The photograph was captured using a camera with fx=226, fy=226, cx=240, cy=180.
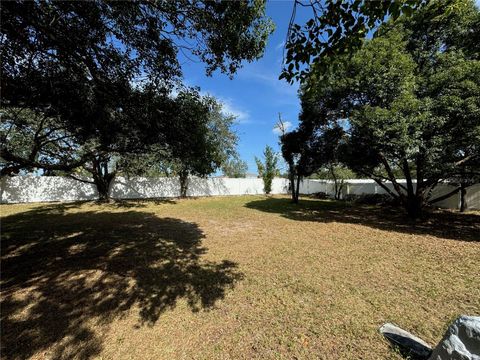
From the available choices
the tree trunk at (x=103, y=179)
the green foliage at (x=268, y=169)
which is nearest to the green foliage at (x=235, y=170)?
the green foliage at (x=268, y=169)

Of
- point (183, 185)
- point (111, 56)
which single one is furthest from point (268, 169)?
point (111, 56)

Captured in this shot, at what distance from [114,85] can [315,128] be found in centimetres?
926

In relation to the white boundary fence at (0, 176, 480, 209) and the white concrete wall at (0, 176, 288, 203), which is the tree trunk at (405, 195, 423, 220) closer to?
the white boundary fence at (0, 176, 480, 209)

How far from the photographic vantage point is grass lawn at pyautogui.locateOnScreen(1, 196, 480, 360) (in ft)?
7.68

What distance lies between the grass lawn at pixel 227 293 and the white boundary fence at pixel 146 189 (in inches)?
293

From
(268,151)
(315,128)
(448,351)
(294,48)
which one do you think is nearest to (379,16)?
(294,48)

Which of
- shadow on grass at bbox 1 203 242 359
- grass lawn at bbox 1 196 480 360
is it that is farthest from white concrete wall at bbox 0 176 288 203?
grass lawn at bbox 1 196 480 360

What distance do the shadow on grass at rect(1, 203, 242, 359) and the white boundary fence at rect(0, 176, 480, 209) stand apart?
9.25 metres

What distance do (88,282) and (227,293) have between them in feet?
7.19

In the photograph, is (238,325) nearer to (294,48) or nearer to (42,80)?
(294,48)

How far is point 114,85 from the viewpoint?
419cm

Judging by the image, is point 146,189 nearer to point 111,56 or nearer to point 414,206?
point 111,56

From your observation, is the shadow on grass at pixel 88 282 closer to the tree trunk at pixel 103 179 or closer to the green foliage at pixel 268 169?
the tree trunk at pixel 103 179

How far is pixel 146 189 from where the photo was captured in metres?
16.9
